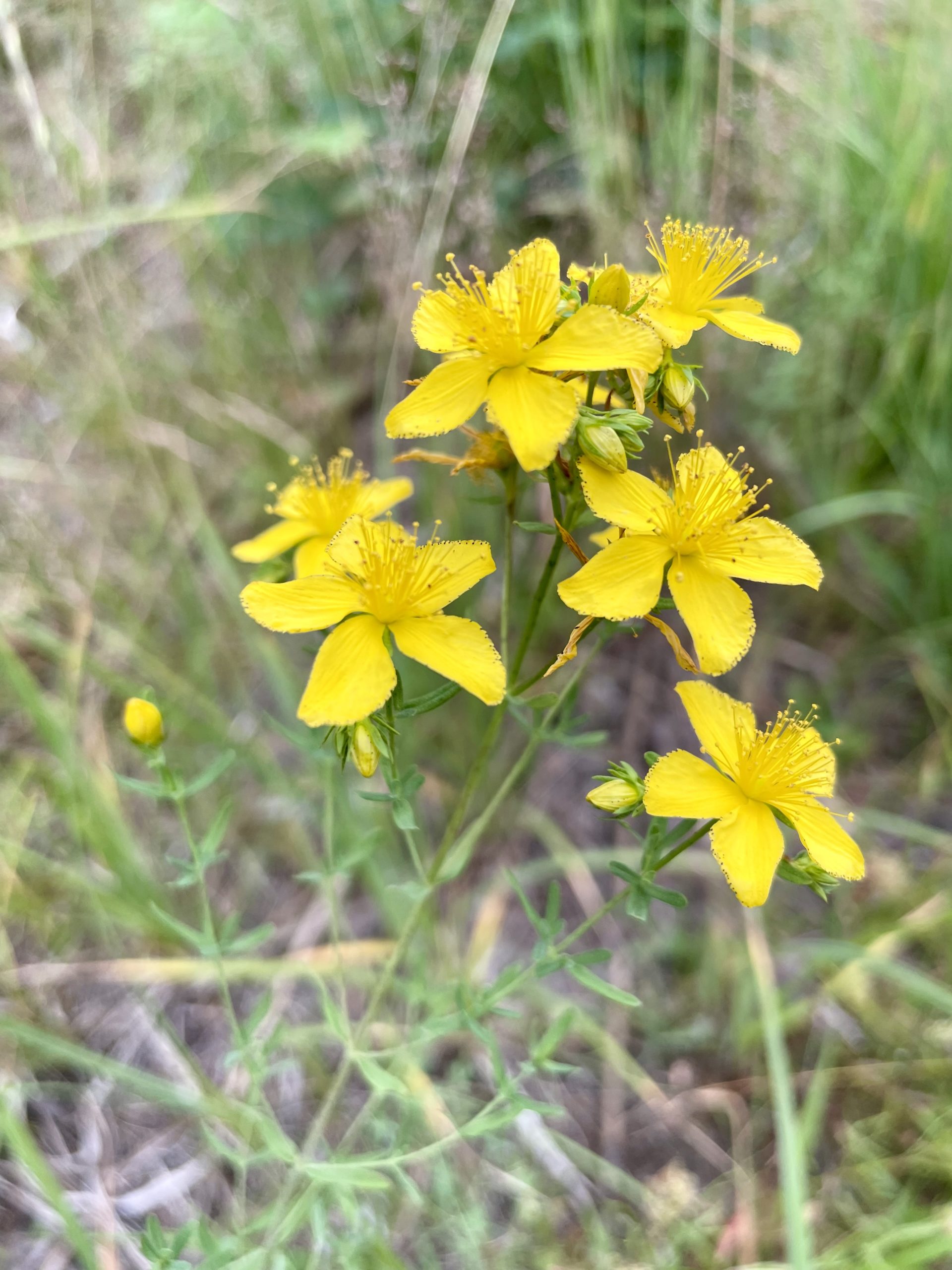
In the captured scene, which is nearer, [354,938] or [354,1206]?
[354,1206]

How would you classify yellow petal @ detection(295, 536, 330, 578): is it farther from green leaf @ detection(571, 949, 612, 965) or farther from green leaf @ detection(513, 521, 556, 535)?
green leaf @ detection(571, 949, 612, 965)

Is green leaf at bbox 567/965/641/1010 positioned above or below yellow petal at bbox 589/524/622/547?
below

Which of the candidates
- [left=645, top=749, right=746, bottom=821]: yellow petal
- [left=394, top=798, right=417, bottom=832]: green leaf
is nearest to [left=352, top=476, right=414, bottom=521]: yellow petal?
[left=394, top=798, right=417, bottom=832]: green leaf

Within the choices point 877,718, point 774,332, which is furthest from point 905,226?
point 774,332

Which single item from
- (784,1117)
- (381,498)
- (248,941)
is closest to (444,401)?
(381,498)

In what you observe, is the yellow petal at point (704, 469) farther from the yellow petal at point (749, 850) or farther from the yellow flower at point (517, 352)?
the yellow petal at point (749, 850)

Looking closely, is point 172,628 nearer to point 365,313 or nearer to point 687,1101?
point 365,313
